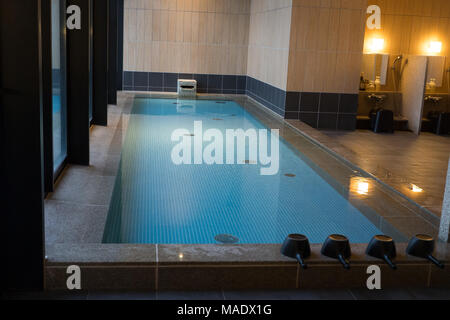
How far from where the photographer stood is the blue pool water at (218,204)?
3.80m

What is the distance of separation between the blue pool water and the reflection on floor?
1.77 feet

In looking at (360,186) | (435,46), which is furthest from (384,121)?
(360,186)

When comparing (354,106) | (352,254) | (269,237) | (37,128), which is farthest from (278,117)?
(37,128)

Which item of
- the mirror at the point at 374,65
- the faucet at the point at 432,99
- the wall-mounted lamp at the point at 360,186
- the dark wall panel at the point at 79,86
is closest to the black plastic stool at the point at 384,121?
the mirror at the point at 374,65

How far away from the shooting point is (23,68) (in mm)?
2338

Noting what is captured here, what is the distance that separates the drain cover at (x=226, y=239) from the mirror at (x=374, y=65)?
6433 mm

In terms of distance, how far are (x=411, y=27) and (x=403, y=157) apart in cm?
390

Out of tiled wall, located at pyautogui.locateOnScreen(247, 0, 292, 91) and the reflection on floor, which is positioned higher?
tiled wall, located at pyautogui.locateOnScreen(247, 0, 292, 91)

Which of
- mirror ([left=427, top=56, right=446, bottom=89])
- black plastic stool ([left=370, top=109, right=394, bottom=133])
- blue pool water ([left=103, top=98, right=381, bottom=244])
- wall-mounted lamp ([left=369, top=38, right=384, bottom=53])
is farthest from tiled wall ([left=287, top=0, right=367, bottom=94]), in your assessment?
blue pool water ([left=103, top=98, right=381, bottom=244])

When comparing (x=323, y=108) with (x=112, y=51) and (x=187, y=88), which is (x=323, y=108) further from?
(x=187, y=88)

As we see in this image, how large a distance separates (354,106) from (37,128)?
23.8 feet

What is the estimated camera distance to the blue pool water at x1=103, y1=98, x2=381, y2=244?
3.80 metres

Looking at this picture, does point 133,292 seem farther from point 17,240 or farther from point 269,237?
point 269,237

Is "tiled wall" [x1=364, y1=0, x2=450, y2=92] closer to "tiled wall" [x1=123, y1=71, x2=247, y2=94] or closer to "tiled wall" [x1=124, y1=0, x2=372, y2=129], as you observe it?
"tiled wall" [x1=124, y1=0, x2=372, y2=129]
